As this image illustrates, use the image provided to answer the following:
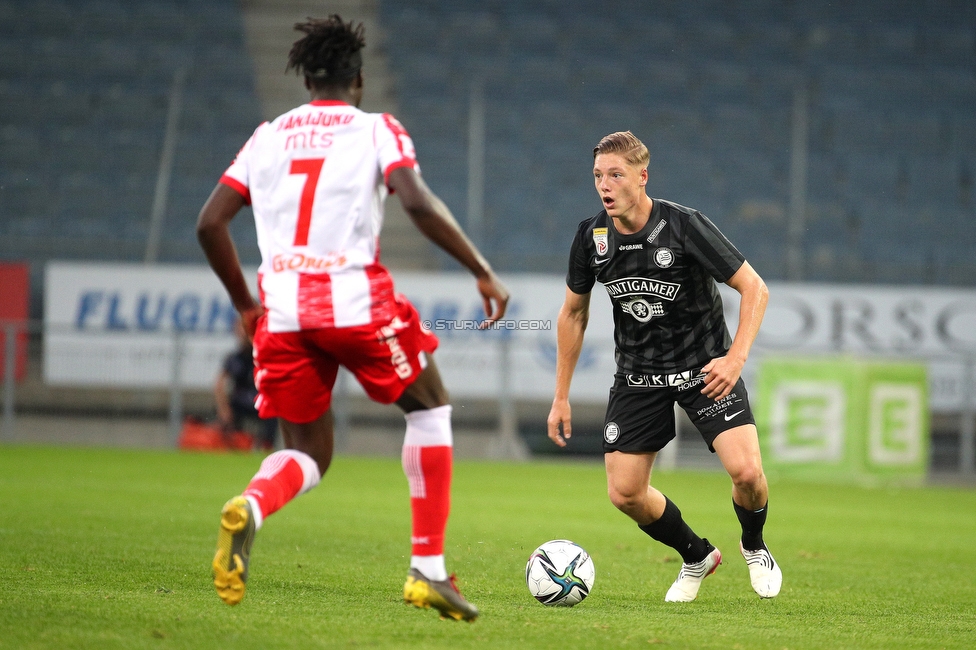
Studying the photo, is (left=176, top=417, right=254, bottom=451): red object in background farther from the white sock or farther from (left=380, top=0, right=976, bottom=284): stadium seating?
the white sock

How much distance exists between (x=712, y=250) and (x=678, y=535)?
127 cm

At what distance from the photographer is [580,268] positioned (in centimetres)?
516

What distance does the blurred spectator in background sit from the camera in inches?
566

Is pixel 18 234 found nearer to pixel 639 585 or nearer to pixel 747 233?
pixel 747 233

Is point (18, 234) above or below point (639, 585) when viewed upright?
above

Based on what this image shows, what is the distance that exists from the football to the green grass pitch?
0.24 feet

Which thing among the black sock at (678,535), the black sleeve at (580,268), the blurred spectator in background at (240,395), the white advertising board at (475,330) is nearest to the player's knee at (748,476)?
the black sock at (678,535)

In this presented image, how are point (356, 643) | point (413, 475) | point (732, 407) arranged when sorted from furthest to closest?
point (732, 407) → point (413, 475) → point (356, 643)

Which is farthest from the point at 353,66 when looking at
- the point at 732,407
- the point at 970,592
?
the point at 970,592

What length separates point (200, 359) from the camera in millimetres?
15484

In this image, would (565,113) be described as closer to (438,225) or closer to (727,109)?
(727,109)

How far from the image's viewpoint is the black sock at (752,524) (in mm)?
5125

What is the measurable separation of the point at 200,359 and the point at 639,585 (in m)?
11.0

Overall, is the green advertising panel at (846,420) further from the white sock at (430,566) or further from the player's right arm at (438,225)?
the player's right arm at (438,225)
